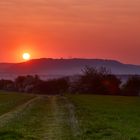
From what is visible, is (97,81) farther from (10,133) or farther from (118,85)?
(10,133)

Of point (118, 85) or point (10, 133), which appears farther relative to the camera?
point (118, 85)

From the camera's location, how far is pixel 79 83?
197750mm

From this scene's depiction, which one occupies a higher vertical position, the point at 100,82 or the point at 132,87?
the point at 100,82

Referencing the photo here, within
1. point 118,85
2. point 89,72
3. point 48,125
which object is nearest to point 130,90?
point 118,85

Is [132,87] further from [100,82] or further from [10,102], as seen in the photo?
[10,102]

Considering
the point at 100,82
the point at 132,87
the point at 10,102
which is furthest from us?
the point at 132,87

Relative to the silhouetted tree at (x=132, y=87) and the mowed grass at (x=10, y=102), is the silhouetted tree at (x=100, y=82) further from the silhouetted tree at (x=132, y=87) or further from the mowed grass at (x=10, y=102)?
the mowed grass at (x=10, y=102)

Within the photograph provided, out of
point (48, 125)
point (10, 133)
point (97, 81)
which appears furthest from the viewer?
point (97, 81)

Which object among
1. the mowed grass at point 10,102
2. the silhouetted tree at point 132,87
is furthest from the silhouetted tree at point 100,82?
the mowed grass at point 10,102

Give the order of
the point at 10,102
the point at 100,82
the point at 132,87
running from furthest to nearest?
the point at 132,87 < the point at 100,82 < the point at 10,102

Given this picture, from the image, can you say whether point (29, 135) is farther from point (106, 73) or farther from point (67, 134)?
point (106, 73)

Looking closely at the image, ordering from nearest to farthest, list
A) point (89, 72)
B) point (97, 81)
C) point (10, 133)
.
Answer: point (10, 133), point (97, 81), point (89, 72)

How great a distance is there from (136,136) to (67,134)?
400cm

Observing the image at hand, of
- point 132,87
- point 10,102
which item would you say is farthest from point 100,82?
point 10,102
